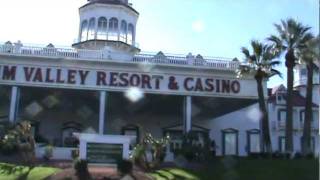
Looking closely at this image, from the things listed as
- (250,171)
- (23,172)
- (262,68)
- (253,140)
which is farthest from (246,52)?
(23,172)

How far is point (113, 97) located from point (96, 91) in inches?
106

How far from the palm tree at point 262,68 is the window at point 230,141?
12427 mm

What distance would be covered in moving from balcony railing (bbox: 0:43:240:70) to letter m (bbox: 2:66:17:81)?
3.34ft

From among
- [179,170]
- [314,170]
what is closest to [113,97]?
[179,170]

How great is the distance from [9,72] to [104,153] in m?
12.5

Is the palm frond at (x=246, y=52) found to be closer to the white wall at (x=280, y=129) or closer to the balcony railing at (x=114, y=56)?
the balcony railing at (x=114, y=56)

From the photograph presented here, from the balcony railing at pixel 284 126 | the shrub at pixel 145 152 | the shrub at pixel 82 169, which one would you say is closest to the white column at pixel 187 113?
the shrub at pixel 145 152

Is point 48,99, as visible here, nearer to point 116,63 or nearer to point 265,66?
point 116,63

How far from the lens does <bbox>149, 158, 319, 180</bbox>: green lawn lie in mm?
26844

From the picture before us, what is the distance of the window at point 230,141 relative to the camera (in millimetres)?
51469

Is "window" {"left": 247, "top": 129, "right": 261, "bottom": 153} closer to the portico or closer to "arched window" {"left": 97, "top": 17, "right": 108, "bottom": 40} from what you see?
the portico

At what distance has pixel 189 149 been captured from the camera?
32.9 m

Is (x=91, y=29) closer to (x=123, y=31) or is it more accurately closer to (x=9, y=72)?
(x=123, y=31)

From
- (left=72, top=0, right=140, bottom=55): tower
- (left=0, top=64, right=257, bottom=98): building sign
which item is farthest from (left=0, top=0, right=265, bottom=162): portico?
(left=72, top=0, right=140, bottom=55): tower
